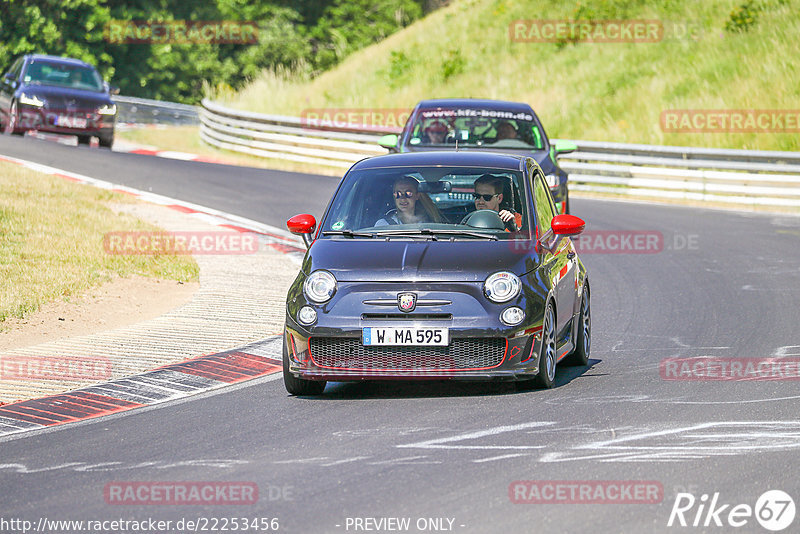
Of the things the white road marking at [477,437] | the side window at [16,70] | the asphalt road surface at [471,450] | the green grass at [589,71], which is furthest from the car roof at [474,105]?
the side window at [16,70]

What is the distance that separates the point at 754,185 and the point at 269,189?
28.2 ft

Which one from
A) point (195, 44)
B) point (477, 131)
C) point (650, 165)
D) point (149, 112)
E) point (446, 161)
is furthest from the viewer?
point (195, 44)

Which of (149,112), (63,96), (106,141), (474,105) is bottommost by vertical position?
(149,112)

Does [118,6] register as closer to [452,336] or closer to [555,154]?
[555,154]

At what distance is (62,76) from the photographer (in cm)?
2920

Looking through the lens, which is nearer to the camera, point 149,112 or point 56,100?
point 56,100

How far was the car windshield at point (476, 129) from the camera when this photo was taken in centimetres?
1752

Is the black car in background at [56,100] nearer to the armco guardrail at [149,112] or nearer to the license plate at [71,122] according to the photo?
the license plate at [71,122]

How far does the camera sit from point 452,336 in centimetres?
858

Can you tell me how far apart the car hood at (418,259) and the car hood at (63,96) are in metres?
20.0

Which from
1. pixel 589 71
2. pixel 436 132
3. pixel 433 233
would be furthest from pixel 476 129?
pixel 589 71

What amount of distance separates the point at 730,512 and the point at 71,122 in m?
24.1

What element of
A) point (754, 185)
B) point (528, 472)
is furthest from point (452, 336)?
point (754, 185)

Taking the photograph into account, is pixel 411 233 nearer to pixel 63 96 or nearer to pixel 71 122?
pixel 63 96
